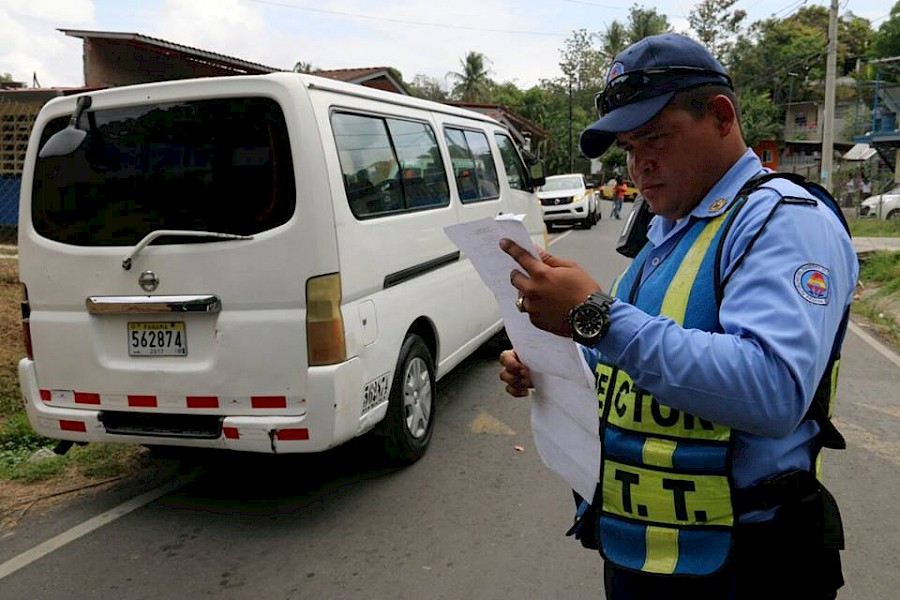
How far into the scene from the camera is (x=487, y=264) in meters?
1.36

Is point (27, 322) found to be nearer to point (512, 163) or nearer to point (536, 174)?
point (512, 163)

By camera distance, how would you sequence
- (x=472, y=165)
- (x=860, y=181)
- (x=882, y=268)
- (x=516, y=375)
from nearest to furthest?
(x=516, y=375)
(x=472, y=165)
(x=882, y=268)
(x=860, y=181)

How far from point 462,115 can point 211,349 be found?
2823 mm

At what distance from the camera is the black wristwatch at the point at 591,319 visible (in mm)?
1151

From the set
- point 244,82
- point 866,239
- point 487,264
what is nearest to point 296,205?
point 244,82

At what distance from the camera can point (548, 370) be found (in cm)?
147

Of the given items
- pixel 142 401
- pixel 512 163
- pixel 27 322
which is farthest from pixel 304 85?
pixel 512 163

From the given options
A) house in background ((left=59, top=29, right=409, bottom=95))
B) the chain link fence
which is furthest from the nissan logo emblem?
the chain link fence

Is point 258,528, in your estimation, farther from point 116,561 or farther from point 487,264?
point 487,264

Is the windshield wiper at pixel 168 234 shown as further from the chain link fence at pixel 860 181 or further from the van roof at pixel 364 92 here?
the chain link fence at pixel 860 181

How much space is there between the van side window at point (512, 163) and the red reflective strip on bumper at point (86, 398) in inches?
143

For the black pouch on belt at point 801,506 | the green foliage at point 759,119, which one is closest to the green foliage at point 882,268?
the black pouch on belt at point 801,506

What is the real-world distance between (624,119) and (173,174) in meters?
2.63

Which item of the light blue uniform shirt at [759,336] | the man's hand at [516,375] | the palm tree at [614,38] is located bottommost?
the man's hand at [516,375]
